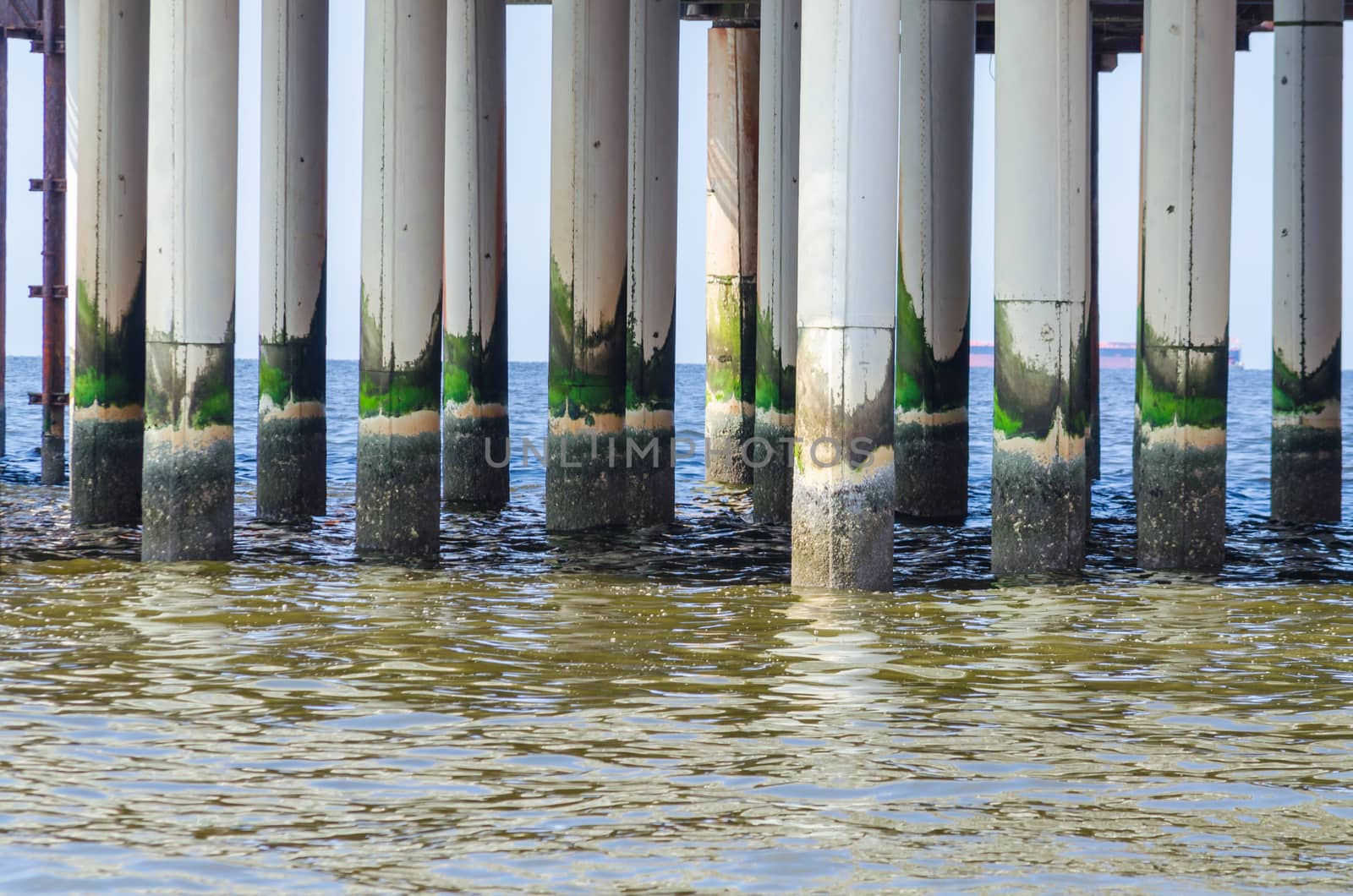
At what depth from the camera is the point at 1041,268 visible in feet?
38.7

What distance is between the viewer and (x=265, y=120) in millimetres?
16312

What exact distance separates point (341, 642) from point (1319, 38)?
447 inches

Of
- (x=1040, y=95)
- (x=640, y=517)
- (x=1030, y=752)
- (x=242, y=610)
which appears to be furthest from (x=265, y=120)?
(x=1030, y=752)

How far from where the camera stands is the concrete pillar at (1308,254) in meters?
16.6

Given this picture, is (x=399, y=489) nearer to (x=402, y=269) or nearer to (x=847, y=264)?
(x=402, y=269)

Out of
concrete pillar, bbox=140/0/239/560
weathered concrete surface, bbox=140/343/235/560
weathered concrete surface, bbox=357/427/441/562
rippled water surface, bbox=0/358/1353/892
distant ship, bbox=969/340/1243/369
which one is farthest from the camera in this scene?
distant ship, bbox=969/340/1243/369

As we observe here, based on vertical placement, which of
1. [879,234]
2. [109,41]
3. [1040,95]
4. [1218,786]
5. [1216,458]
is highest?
[109,41]

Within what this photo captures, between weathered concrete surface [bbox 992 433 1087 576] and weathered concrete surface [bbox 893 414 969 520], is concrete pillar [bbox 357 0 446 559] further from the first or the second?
weathered concrete surface [bbox 893 414 969 520]

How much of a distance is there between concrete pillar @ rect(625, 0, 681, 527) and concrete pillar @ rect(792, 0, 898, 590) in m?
4.65

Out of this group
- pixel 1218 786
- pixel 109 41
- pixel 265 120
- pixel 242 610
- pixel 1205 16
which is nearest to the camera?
pixel 1218 786

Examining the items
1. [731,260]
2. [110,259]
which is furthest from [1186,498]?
[731,260]

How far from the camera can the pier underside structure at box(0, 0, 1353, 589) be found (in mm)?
11547

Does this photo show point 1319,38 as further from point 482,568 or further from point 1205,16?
point 482,568

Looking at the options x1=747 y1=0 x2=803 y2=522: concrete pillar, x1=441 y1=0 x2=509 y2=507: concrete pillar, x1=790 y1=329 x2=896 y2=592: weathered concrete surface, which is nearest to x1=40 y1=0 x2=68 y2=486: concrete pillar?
x1=441 y1=0 x2=509 y2=507: concrete pillar
